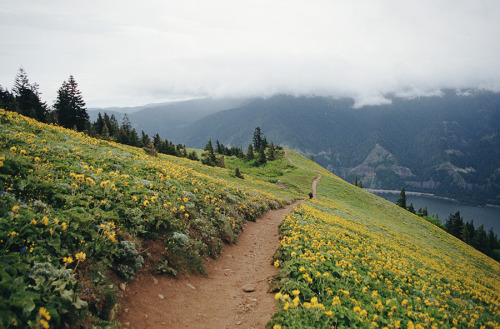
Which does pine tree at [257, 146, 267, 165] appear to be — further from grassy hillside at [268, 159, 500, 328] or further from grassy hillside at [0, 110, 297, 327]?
grassy hillside at [268, 159, 500, 328]

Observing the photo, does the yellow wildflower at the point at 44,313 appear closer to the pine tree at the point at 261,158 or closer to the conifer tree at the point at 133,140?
→ the conifer tree at the point at 133,140

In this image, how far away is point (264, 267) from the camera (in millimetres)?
10070

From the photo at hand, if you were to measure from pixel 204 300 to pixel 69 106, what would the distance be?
62.2 m

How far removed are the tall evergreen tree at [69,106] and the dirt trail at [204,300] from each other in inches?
2208

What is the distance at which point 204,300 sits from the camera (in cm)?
744

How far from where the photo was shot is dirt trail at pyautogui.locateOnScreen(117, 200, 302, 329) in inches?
237

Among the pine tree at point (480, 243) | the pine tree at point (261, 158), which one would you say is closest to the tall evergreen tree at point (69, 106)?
the pine tree at point (261, 158)

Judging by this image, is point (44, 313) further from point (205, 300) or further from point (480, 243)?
point (480, 243)

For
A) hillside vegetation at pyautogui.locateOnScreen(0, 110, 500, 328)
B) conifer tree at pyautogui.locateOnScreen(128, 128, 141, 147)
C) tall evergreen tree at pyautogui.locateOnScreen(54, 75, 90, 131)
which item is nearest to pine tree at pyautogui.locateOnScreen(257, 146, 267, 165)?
conifer tree at pyautogui.locateOnScreen(128, 128, 141, 147)

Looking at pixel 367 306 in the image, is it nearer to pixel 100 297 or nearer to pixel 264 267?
pixel 264 267

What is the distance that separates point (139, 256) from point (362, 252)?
10.4m

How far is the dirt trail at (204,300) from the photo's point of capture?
602 centimetres

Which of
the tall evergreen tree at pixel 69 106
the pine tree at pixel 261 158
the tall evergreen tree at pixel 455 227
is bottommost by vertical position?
the tall evergreen tree at pixel 455 227

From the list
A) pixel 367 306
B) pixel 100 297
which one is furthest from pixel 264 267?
pixel 100 297
